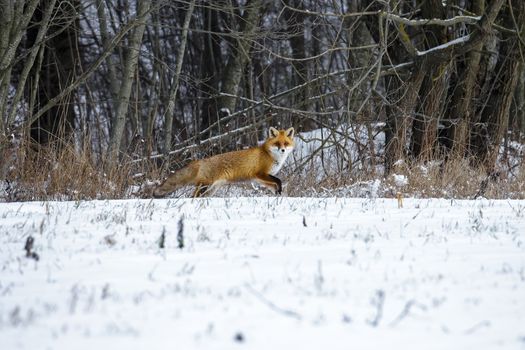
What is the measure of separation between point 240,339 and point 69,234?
8.84ft

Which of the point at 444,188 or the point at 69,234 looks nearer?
the point at 69,234

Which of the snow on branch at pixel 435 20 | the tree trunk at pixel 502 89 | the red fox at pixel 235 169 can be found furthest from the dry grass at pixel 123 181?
the tree trunk at pixel 502 89

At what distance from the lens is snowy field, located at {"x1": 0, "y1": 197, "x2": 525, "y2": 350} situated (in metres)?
3.18

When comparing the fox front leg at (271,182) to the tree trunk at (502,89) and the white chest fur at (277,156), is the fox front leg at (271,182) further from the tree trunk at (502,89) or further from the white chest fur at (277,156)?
the tree trunk at (502,89)

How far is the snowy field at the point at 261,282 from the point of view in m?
3.18

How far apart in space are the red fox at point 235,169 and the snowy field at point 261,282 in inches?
132

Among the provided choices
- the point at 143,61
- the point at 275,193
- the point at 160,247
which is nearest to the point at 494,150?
the point at 275,193

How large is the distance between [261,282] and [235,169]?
6213 millimetres

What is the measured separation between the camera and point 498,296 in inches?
151

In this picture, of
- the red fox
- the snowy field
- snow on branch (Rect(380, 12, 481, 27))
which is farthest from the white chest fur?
the snowy field

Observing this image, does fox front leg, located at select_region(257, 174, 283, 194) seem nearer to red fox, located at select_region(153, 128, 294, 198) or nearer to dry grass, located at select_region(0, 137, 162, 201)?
red fox, located at select_region(153, 128, 294, 198)

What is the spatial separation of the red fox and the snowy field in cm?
335

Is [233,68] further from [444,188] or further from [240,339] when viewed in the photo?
[240,339]

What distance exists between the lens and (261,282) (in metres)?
3.99
